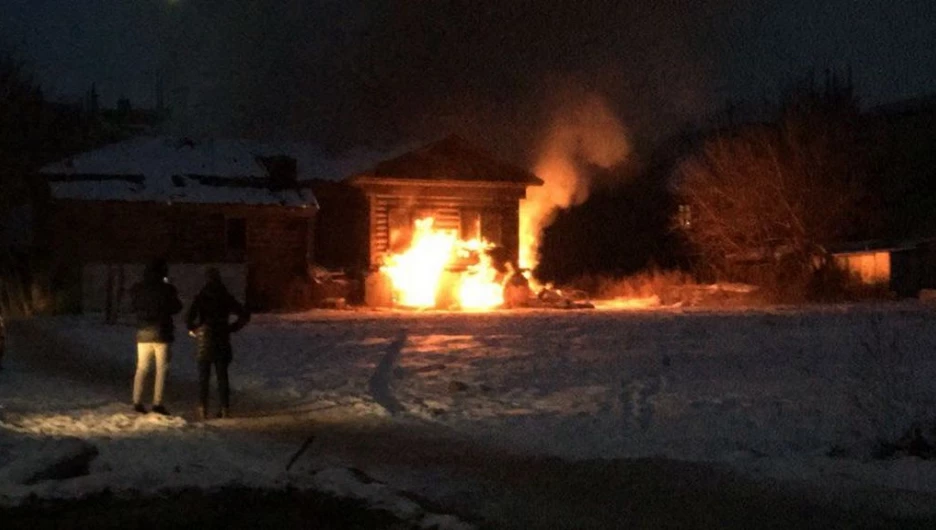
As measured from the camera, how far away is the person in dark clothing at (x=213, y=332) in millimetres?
14094

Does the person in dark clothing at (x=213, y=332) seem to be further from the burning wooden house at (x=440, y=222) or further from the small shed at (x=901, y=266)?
the small shed at (x=901, y=266)

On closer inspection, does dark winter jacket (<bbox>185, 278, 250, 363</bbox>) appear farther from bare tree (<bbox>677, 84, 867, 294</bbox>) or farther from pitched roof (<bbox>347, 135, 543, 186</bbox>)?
bare tree (<bbox>677, 84, 867, 294</bbox>)

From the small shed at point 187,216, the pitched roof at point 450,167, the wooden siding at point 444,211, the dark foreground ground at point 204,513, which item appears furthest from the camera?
the pitched roof at point 450,167

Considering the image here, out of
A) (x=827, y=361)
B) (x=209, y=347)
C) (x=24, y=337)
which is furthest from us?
(x=24, y=337)

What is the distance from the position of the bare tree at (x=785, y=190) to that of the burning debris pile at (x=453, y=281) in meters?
7.12

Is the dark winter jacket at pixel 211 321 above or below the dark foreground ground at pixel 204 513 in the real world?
above

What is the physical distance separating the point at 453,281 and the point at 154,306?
78.4 feet

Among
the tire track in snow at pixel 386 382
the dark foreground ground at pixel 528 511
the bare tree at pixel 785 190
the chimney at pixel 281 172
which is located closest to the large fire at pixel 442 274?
the chimney at pixel 281 172

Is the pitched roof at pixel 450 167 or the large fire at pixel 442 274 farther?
the pitched roof at pixel 450 167

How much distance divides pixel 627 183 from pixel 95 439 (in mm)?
39494

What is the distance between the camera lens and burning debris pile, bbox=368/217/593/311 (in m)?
37.2

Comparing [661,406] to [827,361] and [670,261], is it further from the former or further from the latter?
[670,261]

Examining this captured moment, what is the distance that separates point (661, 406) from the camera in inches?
555

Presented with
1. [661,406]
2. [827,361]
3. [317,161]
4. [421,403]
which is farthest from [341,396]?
[317,161]
